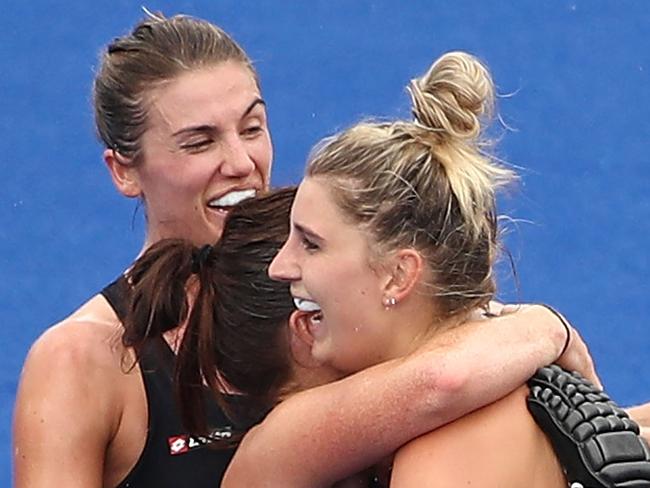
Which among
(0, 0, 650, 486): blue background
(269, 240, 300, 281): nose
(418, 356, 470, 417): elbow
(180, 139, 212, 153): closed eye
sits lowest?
(418, 356, 470, 417): elbow

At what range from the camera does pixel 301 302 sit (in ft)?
5.70

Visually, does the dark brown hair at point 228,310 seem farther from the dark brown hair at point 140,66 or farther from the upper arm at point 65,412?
the dark brown hair at point 140,66

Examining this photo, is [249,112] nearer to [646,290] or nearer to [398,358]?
[398,358]

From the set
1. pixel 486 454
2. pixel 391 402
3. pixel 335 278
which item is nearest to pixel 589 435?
pixel 486 454

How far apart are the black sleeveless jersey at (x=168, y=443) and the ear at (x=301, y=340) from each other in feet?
0.56

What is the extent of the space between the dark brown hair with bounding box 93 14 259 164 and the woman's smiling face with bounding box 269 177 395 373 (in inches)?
19.7

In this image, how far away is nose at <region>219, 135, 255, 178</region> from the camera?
6.97 feet

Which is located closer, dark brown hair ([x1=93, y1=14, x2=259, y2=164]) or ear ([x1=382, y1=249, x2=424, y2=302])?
ear ([x1=382, y1=249, x2=424, y2=302])

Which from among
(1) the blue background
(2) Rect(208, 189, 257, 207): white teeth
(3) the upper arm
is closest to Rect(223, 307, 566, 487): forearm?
(3) the upper arm

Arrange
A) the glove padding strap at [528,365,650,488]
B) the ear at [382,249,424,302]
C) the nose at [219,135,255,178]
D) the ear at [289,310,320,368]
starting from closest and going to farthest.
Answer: the glove padding strap at [528,365,650,488]
the ear at [382,249,424,302]
the ear at [289,310,320,368]
the nose at [219,135,255,178]

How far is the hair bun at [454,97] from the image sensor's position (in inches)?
67.1

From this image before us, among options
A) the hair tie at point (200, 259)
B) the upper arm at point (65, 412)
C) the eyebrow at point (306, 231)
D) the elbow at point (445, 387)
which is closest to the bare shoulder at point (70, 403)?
the upper arm at point (65, 412)

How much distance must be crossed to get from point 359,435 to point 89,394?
0.44 meters

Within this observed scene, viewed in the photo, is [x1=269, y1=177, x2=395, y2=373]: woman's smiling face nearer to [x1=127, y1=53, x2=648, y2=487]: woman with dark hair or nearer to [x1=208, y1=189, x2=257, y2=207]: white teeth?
[x1=127, y1=53, x2=648, y2=487]: woman with dark hair
